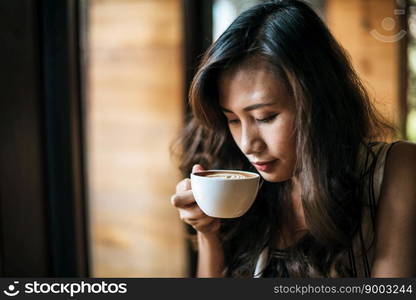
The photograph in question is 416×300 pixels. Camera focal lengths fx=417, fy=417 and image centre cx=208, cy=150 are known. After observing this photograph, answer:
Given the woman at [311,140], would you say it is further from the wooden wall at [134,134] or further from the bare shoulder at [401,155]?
the wooden wall at [134,134]

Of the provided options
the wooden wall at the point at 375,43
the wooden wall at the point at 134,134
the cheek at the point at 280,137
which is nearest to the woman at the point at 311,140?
the cheek at the point at 280,137

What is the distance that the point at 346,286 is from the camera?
1.96ft

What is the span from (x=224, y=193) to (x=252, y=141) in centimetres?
9

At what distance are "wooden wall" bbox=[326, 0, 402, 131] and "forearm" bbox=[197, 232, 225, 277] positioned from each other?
1.26 feet

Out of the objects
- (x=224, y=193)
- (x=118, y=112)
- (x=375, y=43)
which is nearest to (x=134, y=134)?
(x=118, y=112)

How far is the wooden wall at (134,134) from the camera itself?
5.67ft

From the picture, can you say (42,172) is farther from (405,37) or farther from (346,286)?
(405,37)

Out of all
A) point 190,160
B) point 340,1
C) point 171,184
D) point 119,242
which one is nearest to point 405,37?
point 190,160

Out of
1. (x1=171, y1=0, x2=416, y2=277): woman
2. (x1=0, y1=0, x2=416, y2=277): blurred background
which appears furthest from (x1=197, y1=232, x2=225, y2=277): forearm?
(x1=0, y1=0, x2=416, y2=277): blurred background

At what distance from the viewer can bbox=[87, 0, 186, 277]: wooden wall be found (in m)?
1.73

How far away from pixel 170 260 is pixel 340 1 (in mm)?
1316

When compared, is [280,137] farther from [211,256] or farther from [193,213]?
[211,256]

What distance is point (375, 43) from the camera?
144cm

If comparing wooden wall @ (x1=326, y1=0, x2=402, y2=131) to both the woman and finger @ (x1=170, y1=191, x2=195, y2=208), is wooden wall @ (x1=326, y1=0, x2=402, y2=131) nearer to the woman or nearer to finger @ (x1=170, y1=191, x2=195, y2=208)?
the woman
